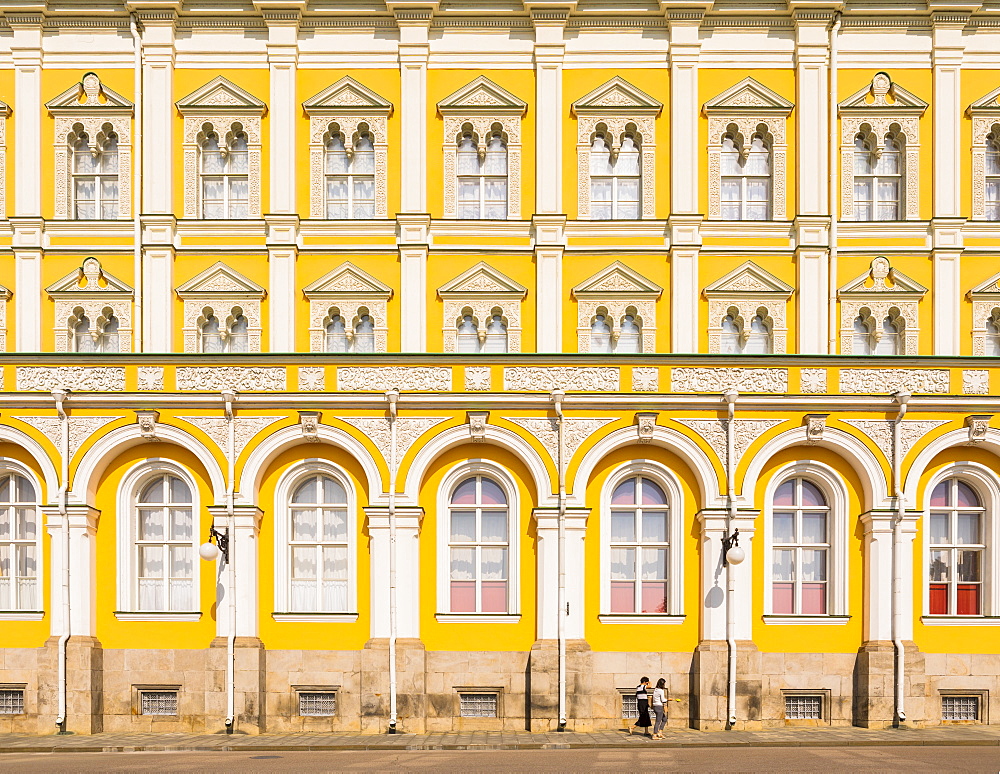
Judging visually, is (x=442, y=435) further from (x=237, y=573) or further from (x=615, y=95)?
(x=615, y=95)

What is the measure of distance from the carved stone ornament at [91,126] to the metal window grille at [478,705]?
16.6 metres

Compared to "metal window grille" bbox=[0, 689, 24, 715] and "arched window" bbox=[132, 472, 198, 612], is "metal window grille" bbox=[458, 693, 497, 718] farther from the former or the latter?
"metal window grille" bbox=[0, 689, 24, 715]

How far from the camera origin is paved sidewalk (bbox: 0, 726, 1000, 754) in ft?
68.9

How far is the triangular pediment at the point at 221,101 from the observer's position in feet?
99.9

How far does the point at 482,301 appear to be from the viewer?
1189 inches

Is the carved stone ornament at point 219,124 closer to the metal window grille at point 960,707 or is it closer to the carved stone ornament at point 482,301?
the carved stone ornament at point 482,301

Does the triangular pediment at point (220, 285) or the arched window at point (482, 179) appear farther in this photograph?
the arched window at point (482, 179)

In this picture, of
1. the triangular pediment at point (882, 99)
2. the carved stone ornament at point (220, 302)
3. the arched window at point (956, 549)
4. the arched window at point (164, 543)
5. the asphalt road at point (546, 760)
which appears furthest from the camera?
the triangular pediment at point (882, 99)

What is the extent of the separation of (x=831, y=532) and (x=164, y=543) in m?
14.7

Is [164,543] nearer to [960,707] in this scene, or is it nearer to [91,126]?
[91,126]

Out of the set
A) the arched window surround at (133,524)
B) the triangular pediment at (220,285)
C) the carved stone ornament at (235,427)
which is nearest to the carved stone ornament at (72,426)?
the arched window surround at (133,524)

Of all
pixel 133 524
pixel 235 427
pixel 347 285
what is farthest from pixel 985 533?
pixel 133 524

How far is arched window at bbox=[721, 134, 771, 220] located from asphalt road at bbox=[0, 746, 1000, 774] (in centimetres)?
1553

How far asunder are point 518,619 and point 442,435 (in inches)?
169
